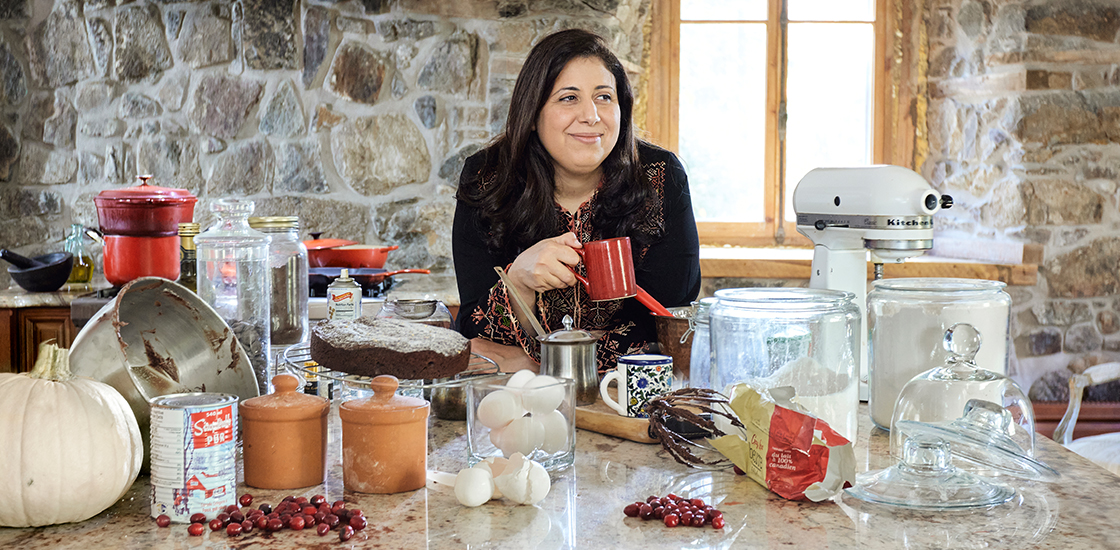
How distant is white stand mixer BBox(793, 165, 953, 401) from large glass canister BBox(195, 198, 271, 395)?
0.89m

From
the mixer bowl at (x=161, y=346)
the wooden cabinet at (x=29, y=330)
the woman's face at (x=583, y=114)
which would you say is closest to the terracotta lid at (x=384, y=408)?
the mixer bowl at (x=161, y=346)

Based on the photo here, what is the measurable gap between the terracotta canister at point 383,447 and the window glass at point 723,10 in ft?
10.4

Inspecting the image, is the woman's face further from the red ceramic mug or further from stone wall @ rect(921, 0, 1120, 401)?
stone wall @ rect(921, 0, 1120, 401)

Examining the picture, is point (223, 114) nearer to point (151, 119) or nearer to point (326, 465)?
point (151, 119)

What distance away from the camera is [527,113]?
200 cm

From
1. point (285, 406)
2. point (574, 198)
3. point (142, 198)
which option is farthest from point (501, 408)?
point (142, 198)

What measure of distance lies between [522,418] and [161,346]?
47cm

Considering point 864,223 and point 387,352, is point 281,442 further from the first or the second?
point 864,223

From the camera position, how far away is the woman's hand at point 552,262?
163 cm

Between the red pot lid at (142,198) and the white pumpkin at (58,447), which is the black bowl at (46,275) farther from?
the white pumpkin at (58,447)

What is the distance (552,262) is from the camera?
1.63m

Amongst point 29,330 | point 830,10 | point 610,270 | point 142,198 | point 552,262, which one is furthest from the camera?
point 830,10

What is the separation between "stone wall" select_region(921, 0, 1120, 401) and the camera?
3.36 m

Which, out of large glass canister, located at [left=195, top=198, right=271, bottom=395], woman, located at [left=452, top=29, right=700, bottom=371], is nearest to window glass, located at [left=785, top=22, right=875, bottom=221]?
woman, located at [left=452, top=29, right=700, bottom=371]
